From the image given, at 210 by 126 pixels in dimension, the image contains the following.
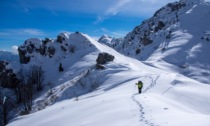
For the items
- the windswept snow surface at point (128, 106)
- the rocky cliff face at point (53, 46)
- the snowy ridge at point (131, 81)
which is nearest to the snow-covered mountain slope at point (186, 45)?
the snowy ridge at point (131, 81)

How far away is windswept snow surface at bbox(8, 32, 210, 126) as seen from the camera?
40.0 ft

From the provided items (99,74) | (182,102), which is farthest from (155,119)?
(99,74)

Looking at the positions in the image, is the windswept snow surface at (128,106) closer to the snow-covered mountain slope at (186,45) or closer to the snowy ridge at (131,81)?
the snowy ridge at (131,81)

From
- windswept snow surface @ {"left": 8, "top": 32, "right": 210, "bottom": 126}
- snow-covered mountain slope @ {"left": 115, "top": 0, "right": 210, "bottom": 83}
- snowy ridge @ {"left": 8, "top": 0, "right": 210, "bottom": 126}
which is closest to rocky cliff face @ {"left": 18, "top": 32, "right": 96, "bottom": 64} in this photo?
snowy ridge @ {"left": 8, "top": 0, "right": 210, "bottom": 126}

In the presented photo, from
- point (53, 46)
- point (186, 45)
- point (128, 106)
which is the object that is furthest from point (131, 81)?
point (186, 45)

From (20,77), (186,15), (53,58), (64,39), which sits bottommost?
(20,77)

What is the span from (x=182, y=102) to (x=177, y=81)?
1042 centimetres

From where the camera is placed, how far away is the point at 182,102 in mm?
21828

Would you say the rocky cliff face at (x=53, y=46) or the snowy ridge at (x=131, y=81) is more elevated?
the rocky cliff face at (x=53, y=46)

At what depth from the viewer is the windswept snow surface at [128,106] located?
40.0ft

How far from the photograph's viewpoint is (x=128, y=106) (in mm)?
16250

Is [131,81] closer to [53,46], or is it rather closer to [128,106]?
[128,106]

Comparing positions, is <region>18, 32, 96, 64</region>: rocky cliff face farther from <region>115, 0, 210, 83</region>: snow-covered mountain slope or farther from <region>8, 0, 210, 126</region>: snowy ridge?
<region>115, 0, 210, 83</region>: snow-covered mountain slope

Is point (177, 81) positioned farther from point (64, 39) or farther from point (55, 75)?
point (64, 39)
